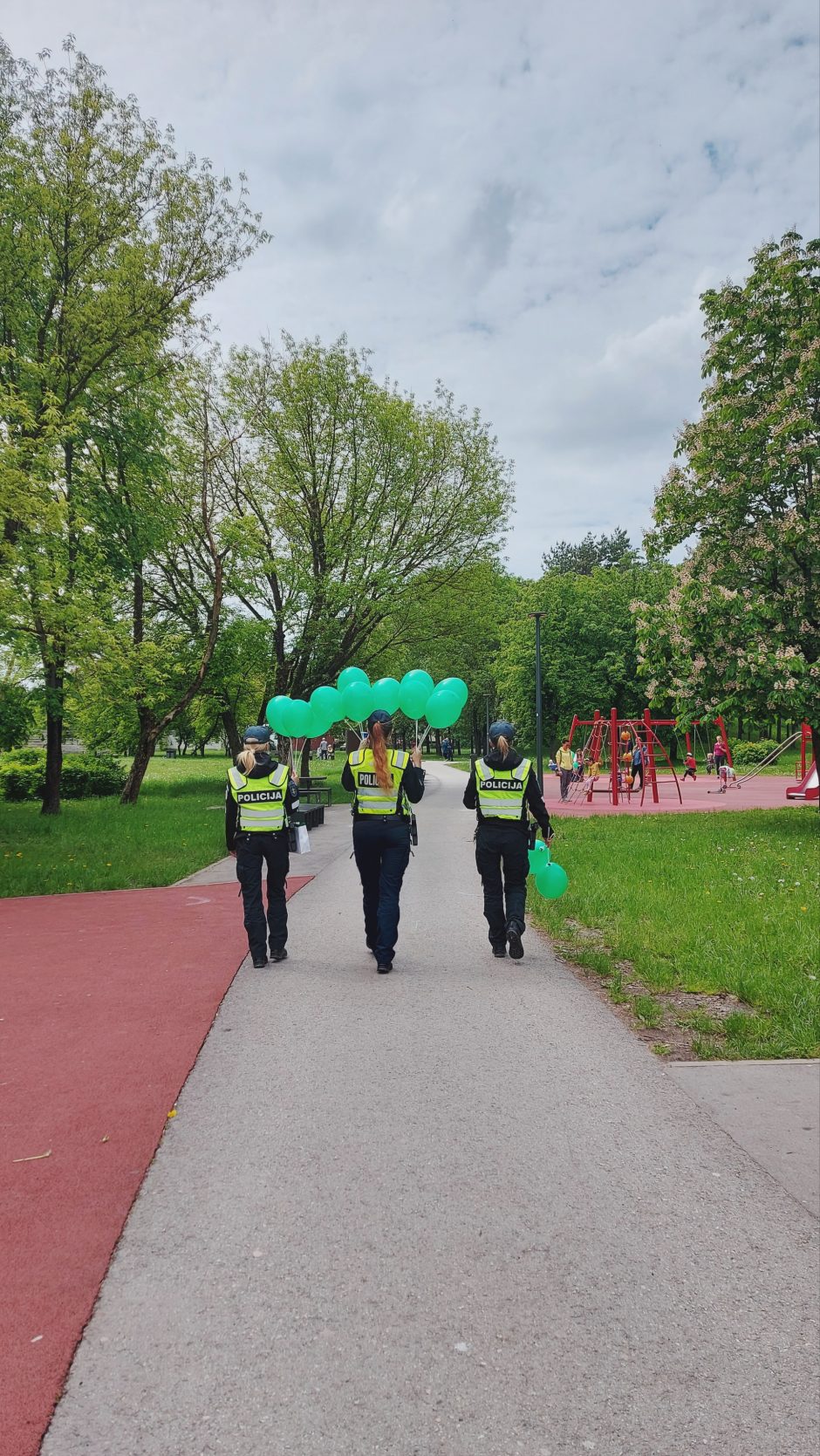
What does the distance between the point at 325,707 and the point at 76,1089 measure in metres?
4.05

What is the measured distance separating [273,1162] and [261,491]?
87.7ft

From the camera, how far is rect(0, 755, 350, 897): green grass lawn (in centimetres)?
1120

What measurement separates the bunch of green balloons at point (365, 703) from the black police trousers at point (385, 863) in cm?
101

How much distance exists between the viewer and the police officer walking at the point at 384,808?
21.7 feet

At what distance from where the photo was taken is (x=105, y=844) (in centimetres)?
1470

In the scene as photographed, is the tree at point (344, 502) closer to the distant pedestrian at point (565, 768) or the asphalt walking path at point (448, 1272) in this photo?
the distant pedestrian at point (565, 768)

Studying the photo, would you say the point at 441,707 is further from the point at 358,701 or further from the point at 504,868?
the point at 504,868

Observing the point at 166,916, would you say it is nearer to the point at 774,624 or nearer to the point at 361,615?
the point at 774,624

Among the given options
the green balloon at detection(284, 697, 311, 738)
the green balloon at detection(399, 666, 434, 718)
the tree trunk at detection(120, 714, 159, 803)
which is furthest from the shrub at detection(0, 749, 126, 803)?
the green balloon at detection(399, 666, 434, 718)

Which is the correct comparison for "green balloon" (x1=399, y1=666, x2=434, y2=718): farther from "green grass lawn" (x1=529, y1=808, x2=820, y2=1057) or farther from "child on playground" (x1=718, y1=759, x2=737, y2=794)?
"child on playground" (x1=718, y1=759, x2=737, y2=794)

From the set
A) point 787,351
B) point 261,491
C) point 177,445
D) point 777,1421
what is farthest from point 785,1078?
point 261,491

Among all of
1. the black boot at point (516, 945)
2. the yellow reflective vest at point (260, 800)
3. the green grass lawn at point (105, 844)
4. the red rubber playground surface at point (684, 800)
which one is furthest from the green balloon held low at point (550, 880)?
the red rubber playground surface at point (684, 800)

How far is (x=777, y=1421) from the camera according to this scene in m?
2.11

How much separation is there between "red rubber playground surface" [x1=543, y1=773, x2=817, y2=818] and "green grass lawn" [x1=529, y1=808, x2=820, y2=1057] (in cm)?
745
